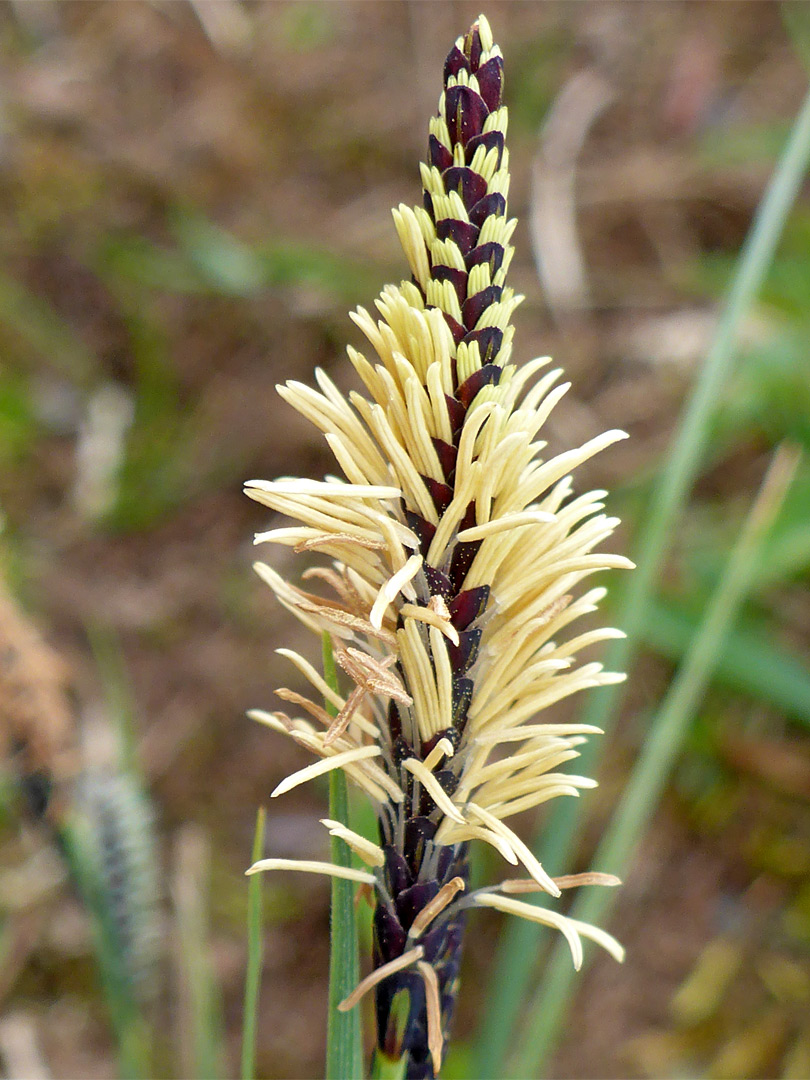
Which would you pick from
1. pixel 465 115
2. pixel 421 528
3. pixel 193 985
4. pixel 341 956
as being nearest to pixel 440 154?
pixel 465 115

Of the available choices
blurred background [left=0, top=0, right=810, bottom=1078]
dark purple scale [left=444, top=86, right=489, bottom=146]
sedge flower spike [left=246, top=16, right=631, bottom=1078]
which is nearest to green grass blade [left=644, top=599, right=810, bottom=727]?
blurred background [left=0, top=0, right=810, bottom=1078]

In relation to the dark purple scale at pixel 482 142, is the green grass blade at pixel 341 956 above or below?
below

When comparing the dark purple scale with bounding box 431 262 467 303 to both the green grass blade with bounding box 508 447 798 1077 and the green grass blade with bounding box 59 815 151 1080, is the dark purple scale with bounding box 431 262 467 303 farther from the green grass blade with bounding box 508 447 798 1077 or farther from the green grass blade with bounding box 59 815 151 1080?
the green grass blade with bounding box 59 815 151 1080

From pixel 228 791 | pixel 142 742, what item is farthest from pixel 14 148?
pixel 228 791

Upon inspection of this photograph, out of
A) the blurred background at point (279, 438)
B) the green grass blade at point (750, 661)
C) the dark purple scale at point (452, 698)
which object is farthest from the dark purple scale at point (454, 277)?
the green grass blade at point (750, 661)

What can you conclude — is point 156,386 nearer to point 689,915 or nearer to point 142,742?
point 142,742

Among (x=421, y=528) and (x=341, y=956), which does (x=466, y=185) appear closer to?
(x=421, y=528)

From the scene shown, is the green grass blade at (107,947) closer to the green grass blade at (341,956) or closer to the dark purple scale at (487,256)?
the green grass blade at (341,956)
